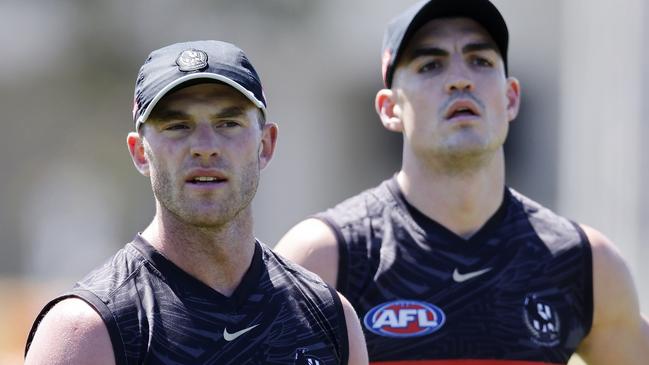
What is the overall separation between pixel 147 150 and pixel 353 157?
50.1ft

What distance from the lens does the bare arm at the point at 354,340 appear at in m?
4.36

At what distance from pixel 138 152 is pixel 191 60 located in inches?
13.3

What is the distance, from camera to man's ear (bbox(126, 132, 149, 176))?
430 centimetres

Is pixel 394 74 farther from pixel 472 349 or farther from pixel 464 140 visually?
pixel 472 349

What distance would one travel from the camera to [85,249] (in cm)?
2017

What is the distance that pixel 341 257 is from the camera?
5.27m

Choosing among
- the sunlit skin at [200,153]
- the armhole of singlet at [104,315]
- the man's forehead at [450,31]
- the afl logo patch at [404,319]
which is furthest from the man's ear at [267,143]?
the man's forehead at [450,31]

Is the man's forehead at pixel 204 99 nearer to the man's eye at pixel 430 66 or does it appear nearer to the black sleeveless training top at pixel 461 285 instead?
the black sleeveless training top at pixel 461 285

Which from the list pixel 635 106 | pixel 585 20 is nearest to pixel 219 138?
pixel 635 106

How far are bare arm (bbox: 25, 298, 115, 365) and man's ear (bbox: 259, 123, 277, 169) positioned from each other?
77 cm

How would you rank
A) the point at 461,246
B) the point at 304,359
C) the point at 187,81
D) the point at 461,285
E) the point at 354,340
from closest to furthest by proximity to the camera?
the point at 187,81
the point at 304,359
the point at 354,340
the point at 461,285
the point at 461,246

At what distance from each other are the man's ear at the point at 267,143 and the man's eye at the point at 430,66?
3.94 feet

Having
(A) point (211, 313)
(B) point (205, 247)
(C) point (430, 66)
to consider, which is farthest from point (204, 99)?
(C) point (430, 66)

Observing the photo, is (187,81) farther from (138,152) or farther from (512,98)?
(512,98)
